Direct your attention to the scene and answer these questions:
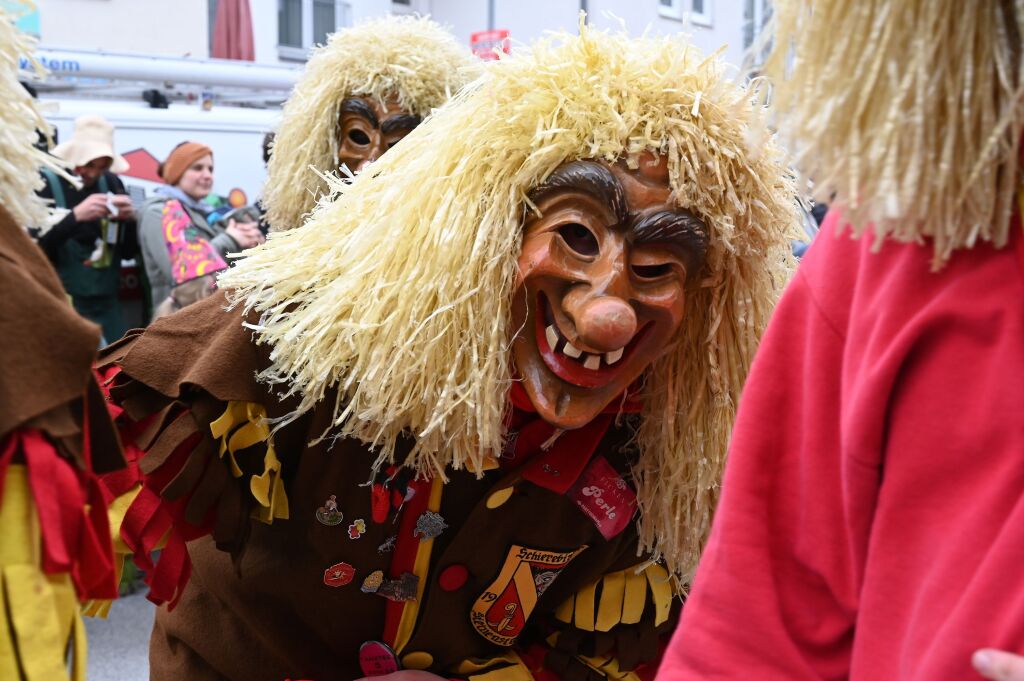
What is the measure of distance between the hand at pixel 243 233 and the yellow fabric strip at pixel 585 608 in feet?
8.78

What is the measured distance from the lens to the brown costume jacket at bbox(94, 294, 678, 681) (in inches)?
62.6

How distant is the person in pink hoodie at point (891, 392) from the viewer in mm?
840

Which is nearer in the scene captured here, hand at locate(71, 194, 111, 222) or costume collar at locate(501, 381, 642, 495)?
costume collar at locate(501, 381, 642, 495)

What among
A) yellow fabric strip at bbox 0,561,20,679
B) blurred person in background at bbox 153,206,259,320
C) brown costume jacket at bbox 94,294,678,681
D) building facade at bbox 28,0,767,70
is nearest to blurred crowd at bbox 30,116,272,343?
blurred person in background at bbox 153,206,259,320

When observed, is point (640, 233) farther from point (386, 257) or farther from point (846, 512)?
point (846, 512)

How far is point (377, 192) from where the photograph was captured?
5.56ft

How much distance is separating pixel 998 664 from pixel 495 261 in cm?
88

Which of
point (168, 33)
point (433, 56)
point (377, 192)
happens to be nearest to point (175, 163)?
point (433, 56)

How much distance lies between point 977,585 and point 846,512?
0.43 feet

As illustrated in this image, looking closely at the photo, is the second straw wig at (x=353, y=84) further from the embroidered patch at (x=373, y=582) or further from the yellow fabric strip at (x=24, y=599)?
the yellow fabric strip at (x=24, y=599)

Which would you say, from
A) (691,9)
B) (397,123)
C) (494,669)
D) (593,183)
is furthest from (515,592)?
(691,9)

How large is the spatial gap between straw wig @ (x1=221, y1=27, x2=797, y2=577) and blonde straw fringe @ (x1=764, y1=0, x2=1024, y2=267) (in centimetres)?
64

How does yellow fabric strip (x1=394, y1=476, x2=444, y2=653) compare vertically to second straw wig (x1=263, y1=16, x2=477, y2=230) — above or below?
below

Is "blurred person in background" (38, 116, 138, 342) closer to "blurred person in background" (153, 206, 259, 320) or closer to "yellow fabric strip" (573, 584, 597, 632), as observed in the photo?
"blurred person in background" (153, 206, 259, 320)
